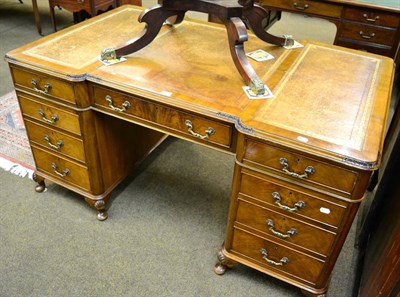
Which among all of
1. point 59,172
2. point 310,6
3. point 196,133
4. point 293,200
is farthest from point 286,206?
point 310,6

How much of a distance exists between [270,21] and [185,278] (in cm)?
356

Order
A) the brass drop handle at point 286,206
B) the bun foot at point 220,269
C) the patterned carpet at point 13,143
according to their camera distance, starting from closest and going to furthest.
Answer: the brass drop handle at point 286,206 → the bun foot at point 220,269 → the patterned carpet at point 13,143

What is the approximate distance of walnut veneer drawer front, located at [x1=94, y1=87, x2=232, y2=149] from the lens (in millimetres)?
1186

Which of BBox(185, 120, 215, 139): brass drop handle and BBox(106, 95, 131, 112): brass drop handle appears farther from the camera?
BBox(106, 95, 131, 112): brass drop handle

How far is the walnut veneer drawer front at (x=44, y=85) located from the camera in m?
1.34

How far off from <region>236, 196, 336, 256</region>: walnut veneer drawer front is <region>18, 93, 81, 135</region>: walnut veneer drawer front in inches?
28.9

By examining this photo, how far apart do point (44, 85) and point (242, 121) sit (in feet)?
2.66

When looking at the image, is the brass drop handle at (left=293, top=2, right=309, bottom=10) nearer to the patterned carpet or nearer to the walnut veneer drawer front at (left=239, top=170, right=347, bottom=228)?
the walnut veneer drawer front at (left=239, top=170, right=347, bottom=228)

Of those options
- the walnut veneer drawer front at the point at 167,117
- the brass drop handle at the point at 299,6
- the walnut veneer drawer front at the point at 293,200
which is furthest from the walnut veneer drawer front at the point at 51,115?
the brass drop handle at the point at 299,6

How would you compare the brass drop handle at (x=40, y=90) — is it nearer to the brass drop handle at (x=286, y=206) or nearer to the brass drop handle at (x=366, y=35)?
the brass drop handle at (x=286, y=206)

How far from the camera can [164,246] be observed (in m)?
1.61

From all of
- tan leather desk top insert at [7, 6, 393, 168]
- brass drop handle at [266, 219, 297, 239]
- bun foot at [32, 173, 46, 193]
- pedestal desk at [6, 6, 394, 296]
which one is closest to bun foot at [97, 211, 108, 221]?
pedestal desk at [6, 6, 394, 296]

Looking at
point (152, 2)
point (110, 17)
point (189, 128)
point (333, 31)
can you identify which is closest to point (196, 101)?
point (189, 128)

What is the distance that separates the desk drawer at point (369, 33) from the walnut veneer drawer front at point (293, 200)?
1771mm
